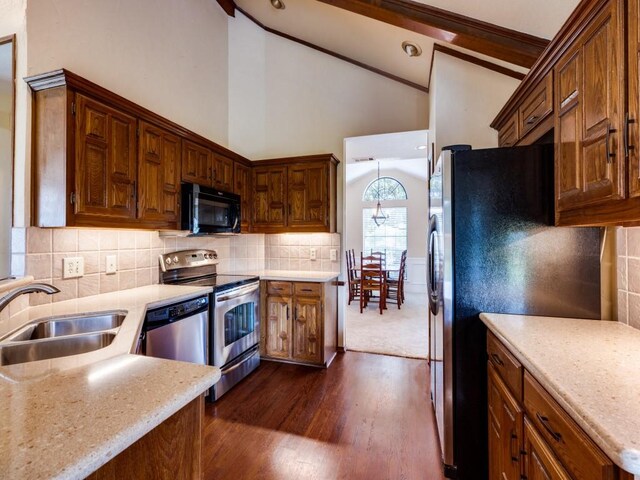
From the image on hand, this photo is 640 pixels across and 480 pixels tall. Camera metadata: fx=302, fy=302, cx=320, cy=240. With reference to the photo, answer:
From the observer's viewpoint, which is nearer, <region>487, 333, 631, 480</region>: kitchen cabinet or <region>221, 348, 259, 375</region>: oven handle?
<region>487, 333, 631, 480</region>: kitchen cabinet

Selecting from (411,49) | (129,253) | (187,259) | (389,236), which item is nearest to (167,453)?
(129,253)

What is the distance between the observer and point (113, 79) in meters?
2.18

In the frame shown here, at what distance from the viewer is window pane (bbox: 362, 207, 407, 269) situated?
7332 millimetres

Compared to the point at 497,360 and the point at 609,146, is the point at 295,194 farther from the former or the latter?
the point at 609,146

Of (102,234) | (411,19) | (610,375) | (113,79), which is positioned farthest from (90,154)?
(610,375)

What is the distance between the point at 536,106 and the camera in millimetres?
1553

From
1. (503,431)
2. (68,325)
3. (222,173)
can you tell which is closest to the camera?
(503,431)

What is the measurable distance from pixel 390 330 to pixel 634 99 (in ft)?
11.8

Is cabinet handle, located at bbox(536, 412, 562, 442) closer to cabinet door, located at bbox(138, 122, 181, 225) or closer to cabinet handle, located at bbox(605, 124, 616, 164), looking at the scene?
cabinet handle, located at bbox(605, 124, 616, 164)

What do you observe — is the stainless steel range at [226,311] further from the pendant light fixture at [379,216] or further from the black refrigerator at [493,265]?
the pendant light fixture at [379,216]

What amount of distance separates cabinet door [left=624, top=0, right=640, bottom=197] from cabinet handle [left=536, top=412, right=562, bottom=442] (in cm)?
73

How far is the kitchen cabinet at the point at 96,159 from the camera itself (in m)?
1.61

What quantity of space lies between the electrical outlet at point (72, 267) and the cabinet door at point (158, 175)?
1.47ft

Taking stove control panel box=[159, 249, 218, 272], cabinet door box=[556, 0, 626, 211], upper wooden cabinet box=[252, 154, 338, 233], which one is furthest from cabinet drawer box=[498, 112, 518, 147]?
stove control panel box=[159, 249, 218, 272]
